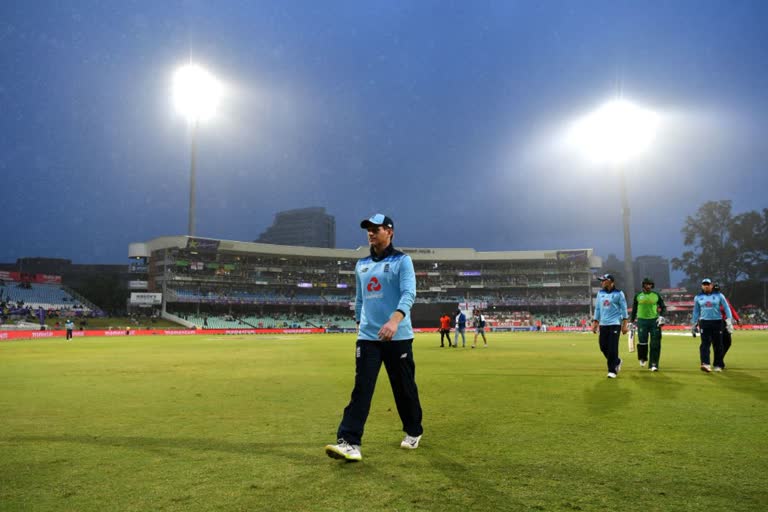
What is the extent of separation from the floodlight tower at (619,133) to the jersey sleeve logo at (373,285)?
59.9 meters

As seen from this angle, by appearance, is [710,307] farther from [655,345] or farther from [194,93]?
[194,93]

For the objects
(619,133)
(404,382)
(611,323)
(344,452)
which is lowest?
(344,452)

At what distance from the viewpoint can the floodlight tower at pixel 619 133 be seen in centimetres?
5738

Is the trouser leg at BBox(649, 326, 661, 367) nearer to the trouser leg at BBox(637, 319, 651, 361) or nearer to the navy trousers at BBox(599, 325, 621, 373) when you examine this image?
the trouser leg at BBox(637, 319, 651, 361)

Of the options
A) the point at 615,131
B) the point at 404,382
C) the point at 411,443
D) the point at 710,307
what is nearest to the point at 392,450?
the point at 411,443

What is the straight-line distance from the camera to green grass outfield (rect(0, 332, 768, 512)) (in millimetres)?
3412

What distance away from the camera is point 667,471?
3.99 m

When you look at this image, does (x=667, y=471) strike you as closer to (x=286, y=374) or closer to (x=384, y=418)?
(x=384, y=418)

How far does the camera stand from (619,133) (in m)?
57.8

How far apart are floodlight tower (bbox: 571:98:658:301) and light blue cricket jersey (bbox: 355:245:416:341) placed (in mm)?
59858

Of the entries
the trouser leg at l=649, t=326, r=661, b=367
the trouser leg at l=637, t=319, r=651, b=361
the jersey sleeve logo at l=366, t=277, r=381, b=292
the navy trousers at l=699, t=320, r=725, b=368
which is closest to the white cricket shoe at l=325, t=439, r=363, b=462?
the jersey sleeve logo at l=366, t=277, r=381, b=292

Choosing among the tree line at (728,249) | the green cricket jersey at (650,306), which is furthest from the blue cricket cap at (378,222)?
the tree line at (728,249)

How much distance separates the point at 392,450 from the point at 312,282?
95.5 meters

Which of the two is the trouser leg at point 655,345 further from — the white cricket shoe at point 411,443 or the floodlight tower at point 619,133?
the floodlight tower at point 619,133
